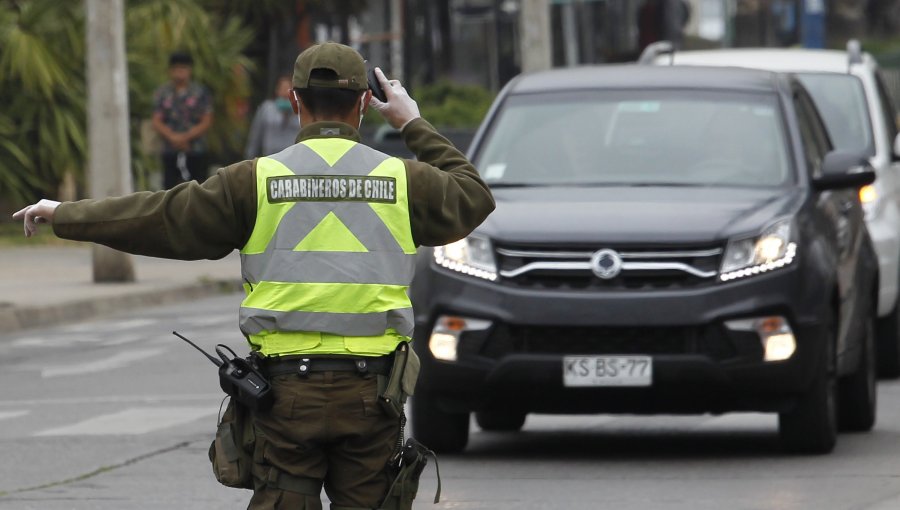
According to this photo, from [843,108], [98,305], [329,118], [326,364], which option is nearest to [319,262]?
[326,364]

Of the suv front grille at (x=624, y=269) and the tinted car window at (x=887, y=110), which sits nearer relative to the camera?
the suv front grille at (x=624, y=269)

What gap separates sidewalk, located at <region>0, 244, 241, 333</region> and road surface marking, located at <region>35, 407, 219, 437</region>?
5536 mm

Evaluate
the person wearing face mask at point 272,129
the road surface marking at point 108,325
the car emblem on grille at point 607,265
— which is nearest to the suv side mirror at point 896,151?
the car emblem on grille at point 607,265

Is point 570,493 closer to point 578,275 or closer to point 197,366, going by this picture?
point 578,275

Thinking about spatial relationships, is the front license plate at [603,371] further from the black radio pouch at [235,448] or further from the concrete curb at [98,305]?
the concrete curb at [98,305]

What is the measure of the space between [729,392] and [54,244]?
636 inches

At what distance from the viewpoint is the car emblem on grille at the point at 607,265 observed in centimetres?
890

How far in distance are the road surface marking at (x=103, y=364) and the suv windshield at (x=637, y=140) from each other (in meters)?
4.44

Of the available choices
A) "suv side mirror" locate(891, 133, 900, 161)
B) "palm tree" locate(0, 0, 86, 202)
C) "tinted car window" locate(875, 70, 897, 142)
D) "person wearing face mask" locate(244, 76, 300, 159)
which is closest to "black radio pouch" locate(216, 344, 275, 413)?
"suv side mirror" locate(891, 133, 900, 161)

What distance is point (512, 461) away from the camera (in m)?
9.38

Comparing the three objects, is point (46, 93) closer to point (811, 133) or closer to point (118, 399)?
point (118, 399)

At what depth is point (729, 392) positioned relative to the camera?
351 inches

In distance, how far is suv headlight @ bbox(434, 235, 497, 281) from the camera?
906 cm

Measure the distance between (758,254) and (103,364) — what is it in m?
6.31
